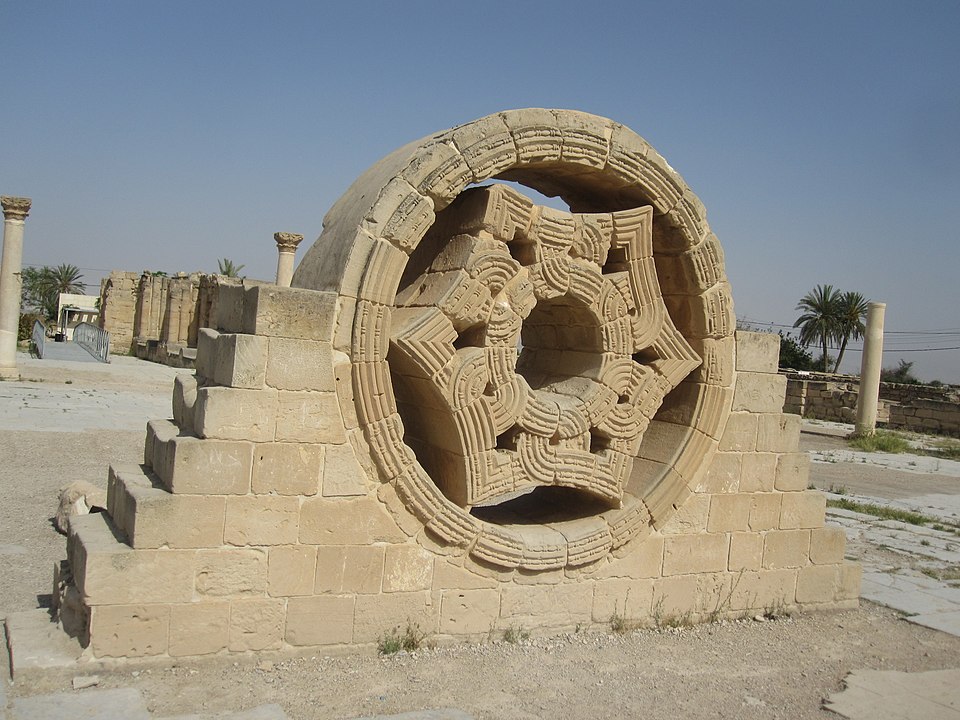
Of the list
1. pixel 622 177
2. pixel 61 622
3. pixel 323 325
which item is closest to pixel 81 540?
pixel 61 622

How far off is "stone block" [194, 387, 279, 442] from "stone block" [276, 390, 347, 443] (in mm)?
38

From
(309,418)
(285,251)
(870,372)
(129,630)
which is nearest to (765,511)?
(309,418)

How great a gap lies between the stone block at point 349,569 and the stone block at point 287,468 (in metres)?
0.32

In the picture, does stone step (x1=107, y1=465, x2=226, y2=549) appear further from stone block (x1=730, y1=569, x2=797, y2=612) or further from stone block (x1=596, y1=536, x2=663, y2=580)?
stone block (x1=730, y1=569, x2=797, y2=612)

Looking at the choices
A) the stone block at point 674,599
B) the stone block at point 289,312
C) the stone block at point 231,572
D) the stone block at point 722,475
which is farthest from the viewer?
the stone block at point 722,475

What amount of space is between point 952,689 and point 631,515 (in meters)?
1.87

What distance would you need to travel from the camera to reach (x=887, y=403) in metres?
22.7

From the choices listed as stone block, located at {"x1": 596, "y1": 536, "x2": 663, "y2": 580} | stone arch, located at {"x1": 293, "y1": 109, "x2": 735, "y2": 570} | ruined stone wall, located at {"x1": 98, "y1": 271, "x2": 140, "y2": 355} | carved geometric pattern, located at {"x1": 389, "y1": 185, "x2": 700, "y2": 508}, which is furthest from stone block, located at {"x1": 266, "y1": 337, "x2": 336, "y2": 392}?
ruined stone wall, located at {"x1": 98, "y1": 271, "x2": 140, "y2": 355}

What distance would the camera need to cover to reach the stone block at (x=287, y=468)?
388 centimetres

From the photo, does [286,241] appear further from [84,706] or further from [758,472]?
[84,706]

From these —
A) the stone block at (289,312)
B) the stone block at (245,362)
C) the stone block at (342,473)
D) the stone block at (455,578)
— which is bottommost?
the stone block at (455,578)

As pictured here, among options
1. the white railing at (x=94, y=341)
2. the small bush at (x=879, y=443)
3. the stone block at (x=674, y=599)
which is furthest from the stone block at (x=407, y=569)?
the white railing at (x=94, y=341)

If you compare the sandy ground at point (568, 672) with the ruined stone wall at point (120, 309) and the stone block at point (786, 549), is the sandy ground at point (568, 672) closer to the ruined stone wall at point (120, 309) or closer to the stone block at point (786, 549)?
the stone block at point (786, 549)

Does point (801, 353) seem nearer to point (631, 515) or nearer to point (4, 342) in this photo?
point (4, 342)
